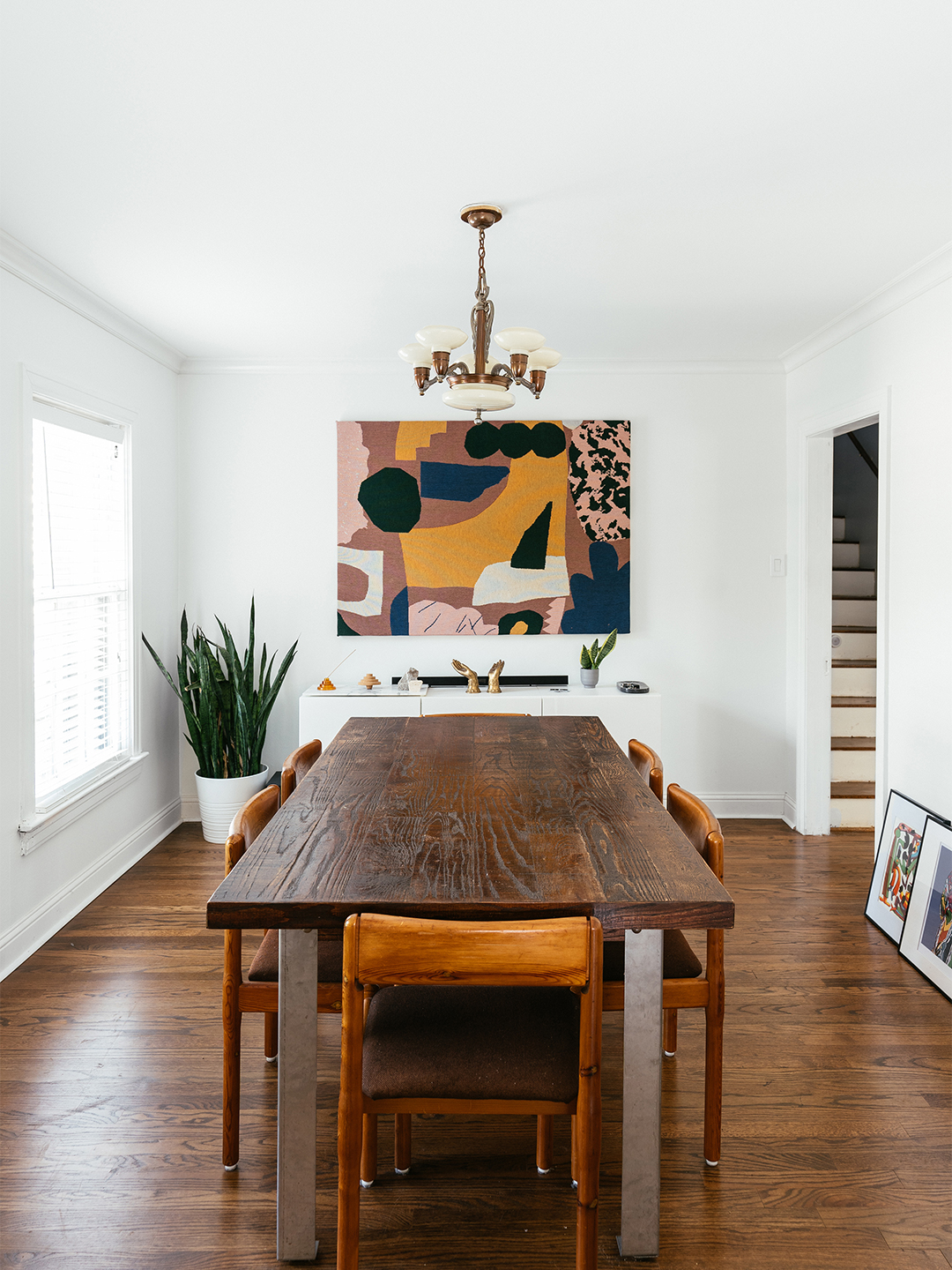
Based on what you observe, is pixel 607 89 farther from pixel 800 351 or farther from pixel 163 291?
pixel 800 351

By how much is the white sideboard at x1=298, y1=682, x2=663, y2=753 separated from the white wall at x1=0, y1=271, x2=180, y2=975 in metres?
0.86

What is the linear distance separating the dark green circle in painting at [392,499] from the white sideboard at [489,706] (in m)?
0.95

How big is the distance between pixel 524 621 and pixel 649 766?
6.95 ft

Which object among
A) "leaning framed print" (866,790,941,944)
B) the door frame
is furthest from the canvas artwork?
"leaning framed print" (866,790,941,944)

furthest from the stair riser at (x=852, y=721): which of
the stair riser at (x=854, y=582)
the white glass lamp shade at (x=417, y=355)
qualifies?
the white glass lamp shade at (x=417, y=355)

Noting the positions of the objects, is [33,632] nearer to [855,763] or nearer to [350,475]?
[350,475]

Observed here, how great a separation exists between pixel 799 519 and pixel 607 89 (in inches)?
114

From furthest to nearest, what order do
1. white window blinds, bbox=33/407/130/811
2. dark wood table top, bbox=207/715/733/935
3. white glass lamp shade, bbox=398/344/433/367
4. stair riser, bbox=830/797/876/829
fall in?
stair riser, bbox=830/797/876/829 → white window blinds, bbox=33/407/130/811 → white glass lamp shade, bbox=398/344/433/367 → dark wood table top, bbox=207/715/733/935

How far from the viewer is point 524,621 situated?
4574 millimetres

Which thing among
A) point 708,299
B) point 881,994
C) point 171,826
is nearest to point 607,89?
point 708,299

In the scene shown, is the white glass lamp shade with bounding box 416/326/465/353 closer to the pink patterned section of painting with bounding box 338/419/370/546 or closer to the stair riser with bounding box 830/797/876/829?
the pink patterned section of painting with bounding box 338/419/370/546

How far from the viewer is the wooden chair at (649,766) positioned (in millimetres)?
2469

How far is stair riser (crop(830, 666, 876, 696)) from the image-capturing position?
475 cm

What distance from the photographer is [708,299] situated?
3.51 metres
